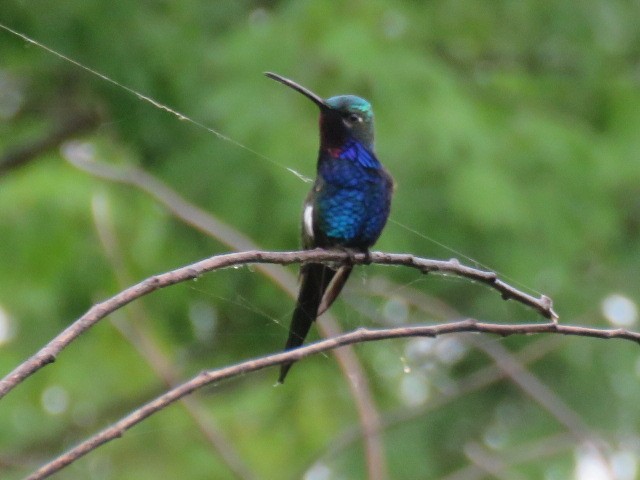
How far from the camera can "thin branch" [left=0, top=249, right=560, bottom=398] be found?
4.31 feet

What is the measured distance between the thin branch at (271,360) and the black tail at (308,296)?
1063 mm

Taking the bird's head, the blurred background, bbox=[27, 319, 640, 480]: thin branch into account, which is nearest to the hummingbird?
the bird's head

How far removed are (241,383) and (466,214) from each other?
2461 mm

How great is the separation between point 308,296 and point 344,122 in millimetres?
704

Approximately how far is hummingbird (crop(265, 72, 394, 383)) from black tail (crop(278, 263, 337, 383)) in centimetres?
2

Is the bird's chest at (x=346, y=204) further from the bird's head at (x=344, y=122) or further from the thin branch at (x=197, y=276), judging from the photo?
the thin branch at (x=197, y=276)

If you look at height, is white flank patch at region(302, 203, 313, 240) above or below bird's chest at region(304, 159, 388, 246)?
below

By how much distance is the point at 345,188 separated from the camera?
3340mm

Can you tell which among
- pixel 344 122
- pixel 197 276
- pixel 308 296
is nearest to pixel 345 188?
pixel 344 122

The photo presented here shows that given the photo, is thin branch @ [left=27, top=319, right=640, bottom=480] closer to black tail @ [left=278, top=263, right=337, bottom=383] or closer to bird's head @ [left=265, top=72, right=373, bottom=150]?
black tail @ [left=278, top=263, right=337, bottom=383]

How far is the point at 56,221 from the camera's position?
5.81 m

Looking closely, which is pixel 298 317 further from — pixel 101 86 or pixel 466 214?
pixel 101 86

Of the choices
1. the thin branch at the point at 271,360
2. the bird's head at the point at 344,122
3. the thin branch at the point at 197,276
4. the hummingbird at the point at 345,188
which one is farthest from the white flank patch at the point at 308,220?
the thin branch at the point at 271,360

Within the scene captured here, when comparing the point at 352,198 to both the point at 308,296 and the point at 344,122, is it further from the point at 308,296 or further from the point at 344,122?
the point at 308,296
